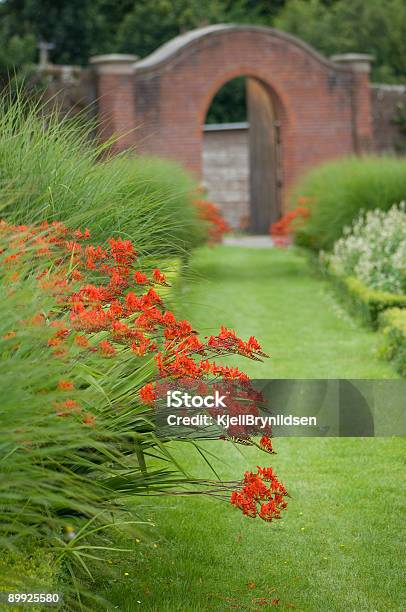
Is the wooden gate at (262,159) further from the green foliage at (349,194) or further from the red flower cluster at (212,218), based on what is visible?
the green foliage at (349,194)

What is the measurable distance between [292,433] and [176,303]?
1282 millimetres

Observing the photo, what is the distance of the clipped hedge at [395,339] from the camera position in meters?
8.20

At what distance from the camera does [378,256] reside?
39.0 feet

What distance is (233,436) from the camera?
395 cm

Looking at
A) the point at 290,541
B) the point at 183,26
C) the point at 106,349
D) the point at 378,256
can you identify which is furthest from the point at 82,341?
the point at 183,26

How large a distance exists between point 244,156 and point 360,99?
612 cm

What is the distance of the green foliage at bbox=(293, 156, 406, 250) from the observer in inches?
559

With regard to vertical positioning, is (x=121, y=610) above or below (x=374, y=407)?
below

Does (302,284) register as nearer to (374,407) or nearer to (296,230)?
(296,230)

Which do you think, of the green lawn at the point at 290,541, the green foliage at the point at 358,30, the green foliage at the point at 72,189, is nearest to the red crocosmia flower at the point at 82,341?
the green lawn at the point at 290,541

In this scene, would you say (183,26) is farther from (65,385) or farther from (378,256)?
(65,385)

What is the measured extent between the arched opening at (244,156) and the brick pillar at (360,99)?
1475 millimetres

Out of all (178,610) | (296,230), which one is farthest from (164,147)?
(178,610)

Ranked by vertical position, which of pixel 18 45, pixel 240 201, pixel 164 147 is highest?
pixel 18 45
